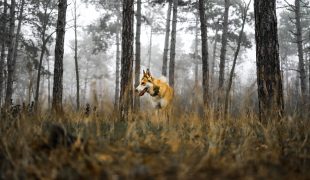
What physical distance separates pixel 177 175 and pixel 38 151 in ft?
3.99

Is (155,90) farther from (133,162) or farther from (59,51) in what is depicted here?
(133,162)

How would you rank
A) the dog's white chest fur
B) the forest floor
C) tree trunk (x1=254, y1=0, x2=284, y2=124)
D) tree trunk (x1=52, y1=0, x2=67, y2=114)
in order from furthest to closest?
tree trunk (x1=52, y1=0, x2=67, y2=114) → the dog's white chest fur → tree trunk (x1=254, y1=0, x2=284, y2=124) → the forest floor

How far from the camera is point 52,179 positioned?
1.46 metres

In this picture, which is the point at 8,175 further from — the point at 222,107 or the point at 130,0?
the point at 130,0

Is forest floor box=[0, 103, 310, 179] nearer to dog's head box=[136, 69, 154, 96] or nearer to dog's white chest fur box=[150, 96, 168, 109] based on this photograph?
dog's white chest fur box=[150, 96, 168, 109]

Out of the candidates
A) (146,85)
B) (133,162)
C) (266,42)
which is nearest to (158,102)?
(146,85)

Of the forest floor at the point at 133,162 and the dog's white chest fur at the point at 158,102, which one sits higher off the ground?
the dog's white chest fur at the point at 158,102

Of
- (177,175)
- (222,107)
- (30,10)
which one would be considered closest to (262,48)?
(222,107)

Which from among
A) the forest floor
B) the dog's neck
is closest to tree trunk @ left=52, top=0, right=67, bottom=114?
the dog's neck

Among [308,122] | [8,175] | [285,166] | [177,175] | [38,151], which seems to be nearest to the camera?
[177,175]

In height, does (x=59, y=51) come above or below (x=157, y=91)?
above

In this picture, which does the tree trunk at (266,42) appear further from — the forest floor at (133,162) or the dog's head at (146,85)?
the dog's head at (146,85)

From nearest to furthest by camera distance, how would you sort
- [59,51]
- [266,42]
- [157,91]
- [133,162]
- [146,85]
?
[133,162] < [266,42] < [157,91] < [146,85] < [59,51]

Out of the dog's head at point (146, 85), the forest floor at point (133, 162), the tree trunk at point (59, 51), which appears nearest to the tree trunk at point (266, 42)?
the forest floor at point (133, 162)
